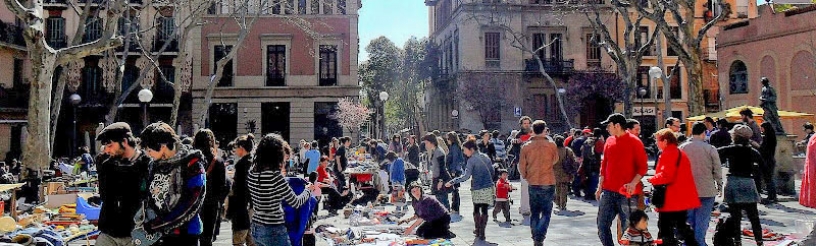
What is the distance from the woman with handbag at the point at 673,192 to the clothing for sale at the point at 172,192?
4469 mm

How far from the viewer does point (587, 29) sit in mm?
37906

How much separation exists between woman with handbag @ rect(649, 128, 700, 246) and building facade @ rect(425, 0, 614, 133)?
97.1 ft

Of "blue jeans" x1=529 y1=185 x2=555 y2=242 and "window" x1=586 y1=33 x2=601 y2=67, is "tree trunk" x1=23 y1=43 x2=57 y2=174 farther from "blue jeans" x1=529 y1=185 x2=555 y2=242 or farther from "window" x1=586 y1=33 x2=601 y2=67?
"window" x1=586 y1=33 x2=601 y2=67

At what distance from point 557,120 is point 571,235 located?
29.1 m

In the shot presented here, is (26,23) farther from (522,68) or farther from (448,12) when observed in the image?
(448,12)

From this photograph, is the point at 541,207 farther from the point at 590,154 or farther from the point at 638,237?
the point at 590,154

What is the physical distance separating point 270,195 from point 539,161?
3687 mm

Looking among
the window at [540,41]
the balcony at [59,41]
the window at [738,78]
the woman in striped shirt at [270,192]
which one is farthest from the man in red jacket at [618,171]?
the balcony at [59,41]

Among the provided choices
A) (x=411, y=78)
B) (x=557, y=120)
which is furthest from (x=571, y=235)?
(x=411, y=78)

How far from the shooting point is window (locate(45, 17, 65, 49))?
3228 cm

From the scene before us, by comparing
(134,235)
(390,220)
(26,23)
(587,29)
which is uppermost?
(587,29)

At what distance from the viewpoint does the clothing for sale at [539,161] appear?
7379 millimetres

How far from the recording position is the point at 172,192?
4465mm

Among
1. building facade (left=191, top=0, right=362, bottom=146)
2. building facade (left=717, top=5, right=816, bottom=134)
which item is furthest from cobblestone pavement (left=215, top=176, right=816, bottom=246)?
building facade (left=191, top=0, right=362, bottom=146)
